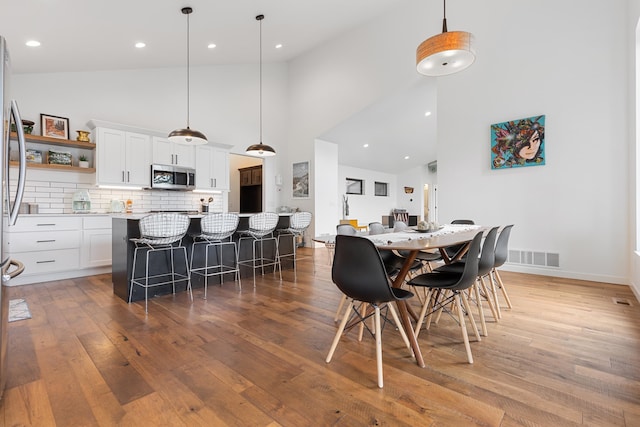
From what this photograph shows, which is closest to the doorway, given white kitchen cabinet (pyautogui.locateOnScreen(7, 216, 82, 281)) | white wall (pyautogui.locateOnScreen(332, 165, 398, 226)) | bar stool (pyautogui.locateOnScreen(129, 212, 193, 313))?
white wall (pyautogui.locateOnScreen(332, 165, 398, 226))

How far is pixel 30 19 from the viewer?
323 cm

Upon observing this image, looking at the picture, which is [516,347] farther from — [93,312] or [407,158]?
[407,158]

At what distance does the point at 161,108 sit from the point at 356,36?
14.0ft

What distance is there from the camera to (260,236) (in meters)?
4.12

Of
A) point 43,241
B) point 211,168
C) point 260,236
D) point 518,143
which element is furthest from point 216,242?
point 518,143

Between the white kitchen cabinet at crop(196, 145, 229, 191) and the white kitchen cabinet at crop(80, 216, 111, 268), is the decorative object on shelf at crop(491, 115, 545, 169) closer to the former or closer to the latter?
the white kitchen cabinet at crop(196, 145, 229, 191)

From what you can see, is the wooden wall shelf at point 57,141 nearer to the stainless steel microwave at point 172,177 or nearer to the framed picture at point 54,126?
the framed picture at point 54,126

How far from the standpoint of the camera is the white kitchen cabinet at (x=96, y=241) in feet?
13.9

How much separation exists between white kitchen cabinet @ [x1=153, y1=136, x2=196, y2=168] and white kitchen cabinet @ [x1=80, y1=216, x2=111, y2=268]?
53.3 inches

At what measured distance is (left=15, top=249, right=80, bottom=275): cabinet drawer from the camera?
3.80 m

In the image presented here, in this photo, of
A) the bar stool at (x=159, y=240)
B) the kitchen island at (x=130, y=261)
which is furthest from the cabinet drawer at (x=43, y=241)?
the bar stool at (x=159, y=240)

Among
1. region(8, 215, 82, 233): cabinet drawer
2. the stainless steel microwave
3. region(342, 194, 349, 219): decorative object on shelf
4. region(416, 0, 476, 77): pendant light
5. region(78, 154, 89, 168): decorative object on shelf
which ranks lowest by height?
region(8, 215, 82, 233): cabinet drawer

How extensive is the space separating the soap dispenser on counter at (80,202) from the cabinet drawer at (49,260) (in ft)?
2.62

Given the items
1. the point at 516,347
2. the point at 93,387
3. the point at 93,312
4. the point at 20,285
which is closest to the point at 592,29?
the point at 516,347
